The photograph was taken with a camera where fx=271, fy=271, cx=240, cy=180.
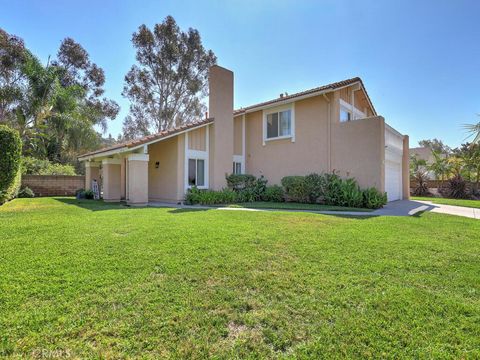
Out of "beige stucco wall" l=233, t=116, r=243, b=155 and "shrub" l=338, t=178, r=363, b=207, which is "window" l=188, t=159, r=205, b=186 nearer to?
"beige stucco wall" l=233, t=116, r=243, b=155

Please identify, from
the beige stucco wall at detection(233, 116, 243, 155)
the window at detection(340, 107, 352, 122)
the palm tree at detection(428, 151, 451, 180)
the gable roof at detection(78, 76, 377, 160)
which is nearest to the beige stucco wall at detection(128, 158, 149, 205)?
the gable roof at detection(78, 76, 377, 160)

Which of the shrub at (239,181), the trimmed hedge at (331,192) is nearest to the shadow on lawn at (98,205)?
the shrub at (239,181)

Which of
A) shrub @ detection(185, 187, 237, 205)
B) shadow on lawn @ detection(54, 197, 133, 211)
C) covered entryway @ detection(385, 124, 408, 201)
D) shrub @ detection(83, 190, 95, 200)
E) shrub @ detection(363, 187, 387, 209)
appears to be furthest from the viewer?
shrub @ detection(83, 190, 95, 200)

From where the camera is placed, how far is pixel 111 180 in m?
15.5

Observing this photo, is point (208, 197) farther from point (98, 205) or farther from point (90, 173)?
point (90, 173)

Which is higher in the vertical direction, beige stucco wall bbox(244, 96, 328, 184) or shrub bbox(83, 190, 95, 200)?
beige stucco wall bbox(244, 96, 328, 184)

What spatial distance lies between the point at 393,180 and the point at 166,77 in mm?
25263

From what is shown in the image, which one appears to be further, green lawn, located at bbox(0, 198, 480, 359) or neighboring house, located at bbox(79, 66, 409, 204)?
neighboring house, located at bbox(79, 66, 409, 204)

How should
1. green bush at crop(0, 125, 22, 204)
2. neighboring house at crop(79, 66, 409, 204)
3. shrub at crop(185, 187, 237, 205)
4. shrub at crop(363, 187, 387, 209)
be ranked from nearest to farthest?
green bush at crop(0, 125, 22, 204), shrub at crop(363, 187, 387, 209), neighboring house at crop(79, 66, 409, 204), shrub at crop(185, 187, 237, 205)

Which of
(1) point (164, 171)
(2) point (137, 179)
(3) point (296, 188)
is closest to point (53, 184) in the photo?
(1) point (164, 171)

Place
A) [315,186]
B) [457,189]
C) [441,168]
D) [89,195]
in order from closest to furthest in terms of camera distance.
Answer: [315,186]
[89,195]
[457,189]
[441,168]

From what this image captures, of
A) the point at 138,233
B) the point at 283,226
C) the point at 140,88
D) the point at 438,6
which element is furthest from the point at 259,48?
the point at 140,88

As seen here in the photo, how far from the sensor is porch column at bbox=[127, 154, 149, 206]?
1294 cm

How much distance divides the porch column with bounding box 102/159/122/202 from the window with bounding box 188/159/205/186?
14.6 ft
